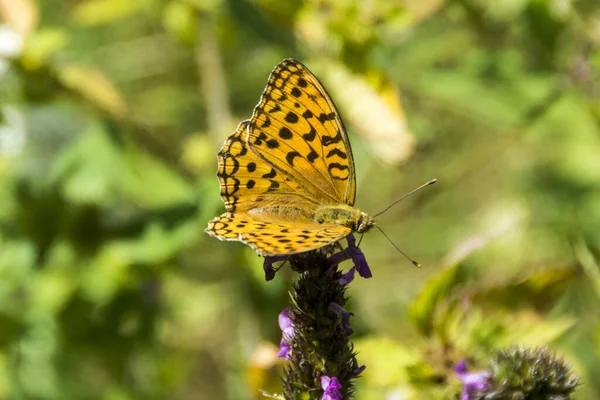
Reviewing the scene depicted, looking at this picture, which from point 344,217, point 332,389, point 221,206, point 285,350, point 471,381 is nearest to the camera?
point 332,389

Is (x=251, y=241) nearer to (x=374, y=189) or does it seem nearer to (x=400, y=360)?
(x=400, y=360)

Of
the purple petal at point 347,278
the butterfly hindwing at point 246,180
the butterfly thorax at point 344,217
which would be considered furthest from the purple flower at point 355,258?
the butterfly hindwing at point 246,180

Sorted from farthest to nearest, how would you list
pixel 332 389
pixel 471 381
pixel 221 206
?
1. pixel 221 206
2. pixel 471 381
3. pixel 332 389

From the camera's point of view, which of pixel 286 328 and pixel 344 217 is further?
pixel 344 217

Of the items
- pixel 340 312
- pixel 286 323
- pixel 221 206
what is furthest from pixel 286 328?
pixel 221 206

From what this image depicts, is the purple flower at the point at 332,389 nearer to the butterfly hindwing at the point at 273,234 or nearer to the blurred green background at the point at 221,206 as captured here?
the butterfly hindwing at the point at 273,234

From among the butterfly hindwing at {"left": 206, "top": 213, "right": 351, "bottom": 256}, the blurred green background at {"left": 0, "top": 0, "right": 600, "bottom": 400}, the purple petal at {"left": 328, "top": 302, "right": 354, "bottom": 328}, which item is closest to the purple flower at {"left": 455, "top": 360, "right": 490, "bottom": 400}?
the blurred green background at {"left": 0, "top": 0, "right": 600, "bottom": 400}

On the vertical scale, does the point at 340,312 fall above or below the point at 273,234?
below

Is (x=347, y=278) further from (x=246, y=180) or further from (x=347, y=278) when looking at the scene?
(x=246, y=180)
